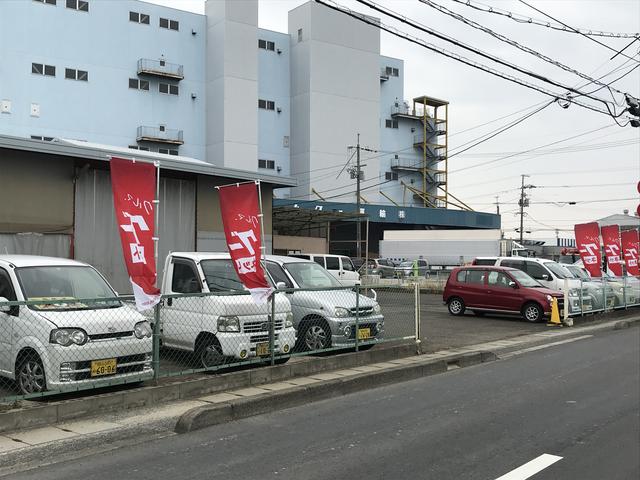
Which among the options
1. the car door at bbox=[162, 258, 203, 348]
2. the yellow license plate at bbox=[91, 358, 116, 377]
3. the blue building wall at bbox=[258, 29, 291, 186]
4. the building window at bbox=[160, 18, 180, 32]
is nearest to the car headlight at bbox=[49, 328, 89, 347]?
the yellow license plate at bbox=[91, 358, 116, 377]

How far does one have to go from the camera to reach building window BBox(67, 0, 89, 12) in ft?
145

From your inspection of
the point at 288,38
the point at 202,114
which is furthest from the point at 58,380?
the point at 288,38

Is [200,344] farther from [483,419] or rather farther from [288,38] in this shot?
[288,38]

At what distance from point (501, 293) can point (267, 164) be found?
129ft

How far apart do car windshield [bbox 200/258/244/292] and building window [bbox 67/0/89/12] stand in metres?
40.7

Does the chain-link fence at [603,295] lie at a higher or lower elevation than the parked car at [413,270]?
lower

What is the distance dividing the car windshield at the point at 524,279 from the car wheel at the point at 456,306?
200cm

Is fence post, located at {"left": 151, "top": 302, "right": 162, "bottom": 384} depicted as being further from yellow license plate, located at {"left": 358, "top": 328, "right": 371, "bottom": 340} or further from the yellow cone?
the yellow cone

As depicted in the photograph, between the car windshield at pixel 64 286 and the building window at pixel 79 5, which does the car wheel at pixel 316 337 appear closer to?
the car windshield at pixel 64 286

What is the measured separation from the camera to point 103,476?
540cm

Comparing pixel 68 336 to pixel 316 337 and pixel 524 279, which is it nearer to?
pixel 316 337

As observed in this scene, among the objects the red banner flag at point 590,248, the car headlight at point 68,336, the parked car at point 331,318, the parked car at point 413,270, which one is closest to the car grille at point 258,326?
the parked car at point 331,318

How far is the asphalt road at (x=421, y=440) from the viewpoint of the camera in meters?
5.57

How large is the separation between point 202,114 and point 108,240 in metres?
37.8
